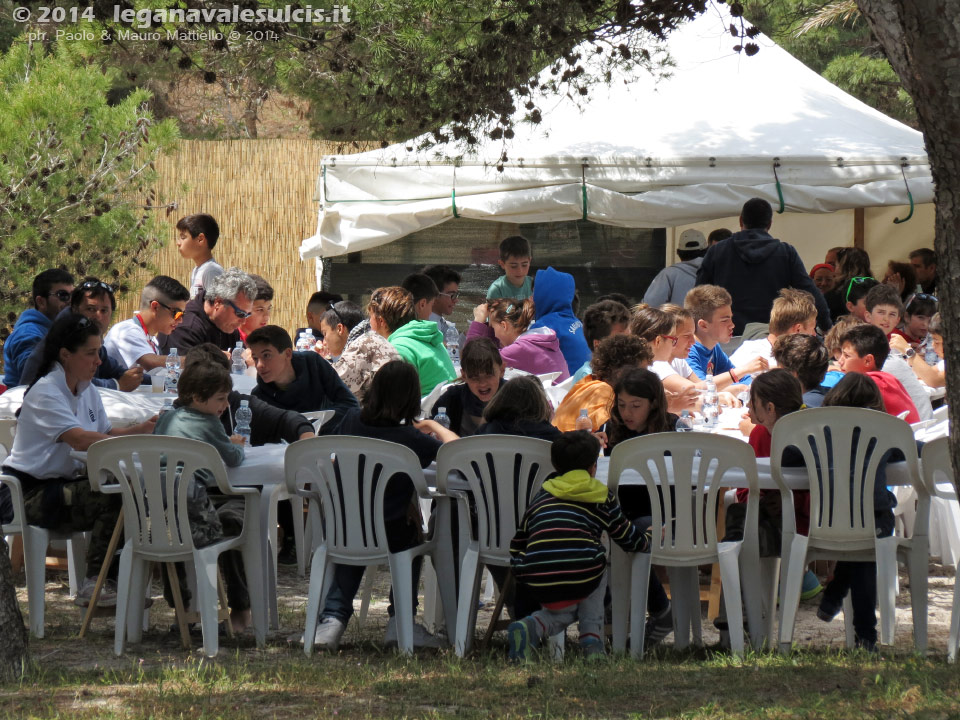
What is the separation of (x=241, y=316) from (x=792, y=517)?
4056 mm

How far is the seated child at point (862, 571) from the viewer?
184 inches

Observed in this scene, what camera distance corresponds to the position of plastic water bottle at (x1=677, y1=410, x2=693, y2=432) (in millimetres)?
5423

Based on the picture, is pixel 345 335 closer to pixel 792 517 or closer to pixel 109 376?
pixel 109 376

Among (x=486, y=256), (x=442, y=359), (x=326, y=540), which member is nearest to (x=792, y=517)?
(x=326, y=540)

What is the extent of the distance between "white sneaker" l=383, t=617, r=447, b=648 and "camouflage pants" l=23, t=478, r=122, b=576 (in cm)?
126

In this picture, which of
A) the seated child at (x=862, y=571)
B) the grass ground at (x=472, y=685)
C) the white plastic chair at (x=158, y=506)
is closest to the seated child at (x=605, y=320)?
the seated child at (x=862, y=571)

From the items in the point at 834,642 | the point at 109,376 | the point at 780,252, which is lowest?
the point at 834,642

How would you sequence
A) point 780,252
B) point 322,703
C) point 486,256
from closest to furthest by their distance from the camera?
point 322,703 < point 780,252 < point 486,256

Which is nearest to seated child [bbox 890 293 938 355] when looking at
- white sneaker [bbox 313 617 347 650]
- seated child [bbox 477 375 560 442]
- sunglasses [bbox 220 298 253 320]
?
seated child [bbox 477 375 560 442]

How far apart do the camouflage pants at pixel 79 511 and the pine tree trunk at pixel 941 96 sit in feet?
11.3

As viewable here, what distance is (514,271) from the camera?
8.80 metres

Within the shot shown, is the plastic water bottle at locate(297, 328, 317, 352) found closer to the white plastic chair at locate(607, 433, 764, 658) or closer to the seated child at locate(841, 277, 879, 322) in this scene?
the seated child at locate(841, 277, 879, 322)

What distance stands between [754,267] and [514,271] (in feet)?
5.60

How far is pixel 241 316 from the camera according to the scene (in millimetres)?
7570
